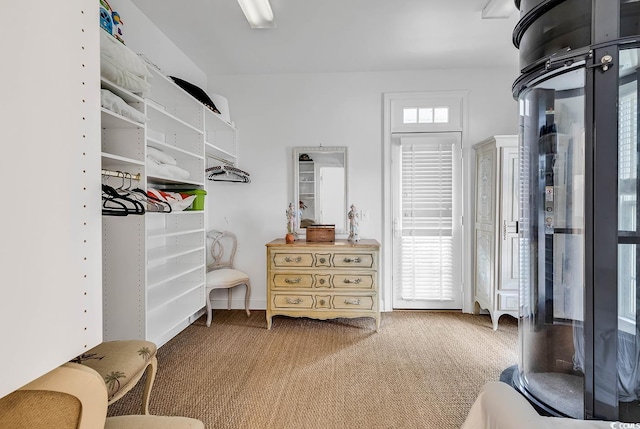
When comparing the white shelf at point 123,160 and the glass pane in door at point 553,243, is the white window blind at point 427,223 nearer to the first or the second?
the glass pane in door at point 553,243

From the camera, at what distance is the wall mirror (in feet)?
11.9

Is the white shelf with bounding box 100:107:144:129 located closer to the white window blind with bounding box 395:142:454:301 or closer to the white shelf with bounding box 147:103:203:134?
the white shelf with bounding box 147:103:203:134

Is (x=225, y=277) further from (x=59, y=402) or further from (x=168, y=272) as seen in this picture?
(x=59, y=402)

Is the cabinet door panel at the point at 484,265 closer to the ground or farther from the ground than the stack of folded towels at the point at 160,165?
closer to the ground

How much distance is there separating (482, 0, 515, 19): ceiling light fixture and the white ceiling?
6 centimetres

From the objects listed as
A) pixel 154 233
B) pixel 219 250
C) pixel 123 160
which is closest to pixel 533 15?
pixel 123 160

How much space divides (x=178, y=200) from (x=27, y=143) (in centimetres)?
182

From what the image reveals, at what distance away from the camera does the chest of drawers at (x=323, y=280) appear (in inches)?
120

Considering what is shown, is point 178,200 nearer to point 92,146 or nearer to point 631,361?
point 92,146

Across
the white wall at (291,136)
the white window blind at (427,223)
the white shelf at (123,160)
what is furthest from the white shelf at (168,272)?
the white window blind at (427,223)

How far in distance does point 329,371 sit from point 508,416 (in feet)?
5.44

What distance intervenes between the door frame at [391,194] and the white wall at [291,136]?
0.02 m

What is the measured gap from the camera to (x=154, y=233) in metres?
2.51

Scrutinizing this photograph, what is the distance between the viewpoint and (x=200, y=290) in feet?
9.28
